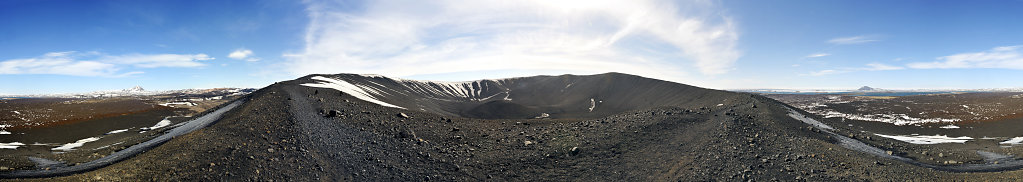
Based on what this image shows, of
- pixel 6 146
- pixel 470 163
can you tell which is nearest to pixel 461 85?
pixel 6 146

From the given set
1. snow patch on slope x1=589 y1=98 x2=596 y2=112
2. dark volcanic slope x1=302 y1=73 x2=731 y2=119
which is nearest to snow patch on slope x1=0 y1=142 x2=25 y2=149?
dark volcanic slope x1=302 y1=73 x2=731 y2=119

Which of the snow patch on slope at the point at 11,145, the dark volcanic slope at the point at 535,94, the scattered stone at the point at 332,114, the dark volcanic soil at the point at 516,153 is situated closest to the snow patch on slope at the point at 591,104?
the dark volcanic slope at the point at 535,94

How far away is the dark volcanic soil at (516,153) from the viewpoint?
10.2 metres

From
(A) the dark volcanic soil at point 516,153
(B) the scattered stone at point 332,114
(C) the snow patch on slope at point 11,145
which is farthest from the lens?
(C) the snow patch on slope at point 11,145

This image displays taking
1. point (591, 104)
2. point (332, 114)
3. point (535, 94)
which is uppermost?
point (535, 94)

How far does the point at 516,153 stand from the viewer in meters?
13.7

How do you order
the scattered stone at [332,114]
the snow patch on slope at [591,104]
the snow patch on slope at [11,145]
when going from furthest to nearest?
the snow patch on slope at [591,104]
the snow patch on slope at [11,145]
the scattered stone at [332,114]

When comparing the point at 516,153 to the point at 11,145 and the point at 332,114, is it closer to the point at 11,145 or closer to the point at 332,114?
the point at 332,114

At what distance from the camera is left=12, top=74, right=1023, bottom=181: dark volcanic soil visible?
1025 cm

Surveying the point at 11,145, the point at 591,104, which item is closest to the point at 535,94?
the point at 591,104

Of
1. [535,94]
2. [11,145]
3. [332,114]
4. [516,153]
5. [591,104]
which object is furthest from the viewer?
[535,94]

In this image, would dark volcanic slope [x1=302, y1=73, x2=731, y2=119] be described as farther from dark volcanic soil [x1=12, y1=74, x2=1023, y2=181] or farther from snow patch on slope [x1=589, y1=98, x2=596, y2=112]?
dark volcanic soil [x1=12, y1=74, x2=1023, y2=181]

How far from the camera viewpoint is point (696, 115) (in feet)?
57.3

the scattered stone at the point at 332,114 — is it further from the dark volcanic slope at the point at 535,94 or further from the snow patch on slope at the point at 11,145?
the snow patch on slope at the point at 11,145
